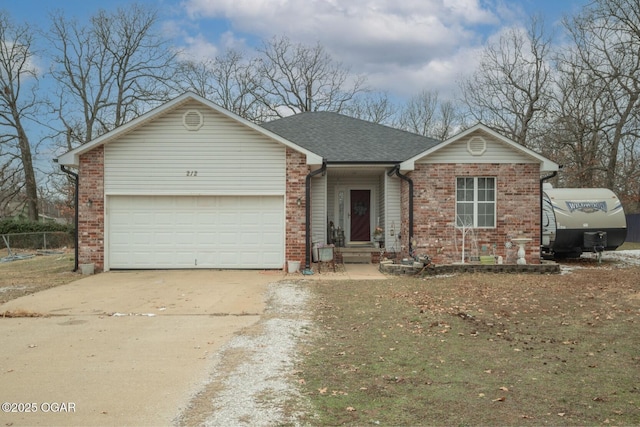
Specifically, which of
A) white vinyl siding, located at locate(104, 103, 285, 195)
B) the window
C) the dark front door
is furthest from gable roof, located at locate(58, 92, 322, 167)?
the window

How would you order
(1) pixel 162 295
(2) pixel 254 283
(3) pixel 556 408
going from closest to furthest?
(3) pixel 556 408 < (1) pixel 162 295 < (2) pixel 254 283

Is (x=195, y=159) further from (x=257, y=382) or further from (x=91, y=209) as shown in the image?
(x=257, y=382)

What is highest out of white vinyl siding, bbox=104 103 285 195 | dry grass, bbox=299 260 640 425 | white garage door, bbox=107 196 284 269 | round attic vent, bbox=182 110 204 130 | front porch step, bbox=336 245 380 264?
round attic vent, bbox=182 110 204 130

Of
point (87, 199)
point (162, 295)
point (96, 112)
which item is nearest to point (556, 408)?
point (162, 295)

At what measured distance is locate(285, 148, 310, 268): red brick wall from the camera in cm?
1484

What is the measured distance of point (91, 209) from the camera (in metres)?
14.7

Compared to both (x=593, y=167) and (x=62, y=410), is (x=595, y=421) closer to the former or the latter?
(x=62, y=410)

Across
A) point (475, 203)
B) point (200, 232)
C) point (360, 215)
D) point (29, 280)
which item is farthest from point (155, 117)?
point (475, 203)

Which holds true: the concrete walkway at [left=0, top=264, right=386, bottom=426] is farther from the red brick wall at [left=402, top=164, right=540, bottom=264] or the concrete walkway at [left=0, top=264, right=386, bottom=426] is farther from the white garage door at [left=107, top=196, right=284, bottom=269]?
the red brick wall at [left=402, top=164, right=540, bottom=264]

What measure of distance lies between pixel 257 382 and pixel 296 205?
31.9 ft

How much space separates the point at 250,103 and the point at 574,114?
22.4m

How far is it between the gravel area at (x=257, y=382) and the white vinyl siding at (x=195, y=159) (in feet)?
22.5

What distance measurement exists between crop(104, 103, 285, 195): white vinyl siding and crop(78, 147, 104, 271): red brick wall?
1.39 ft

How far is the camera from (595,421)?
4305 millimetres
